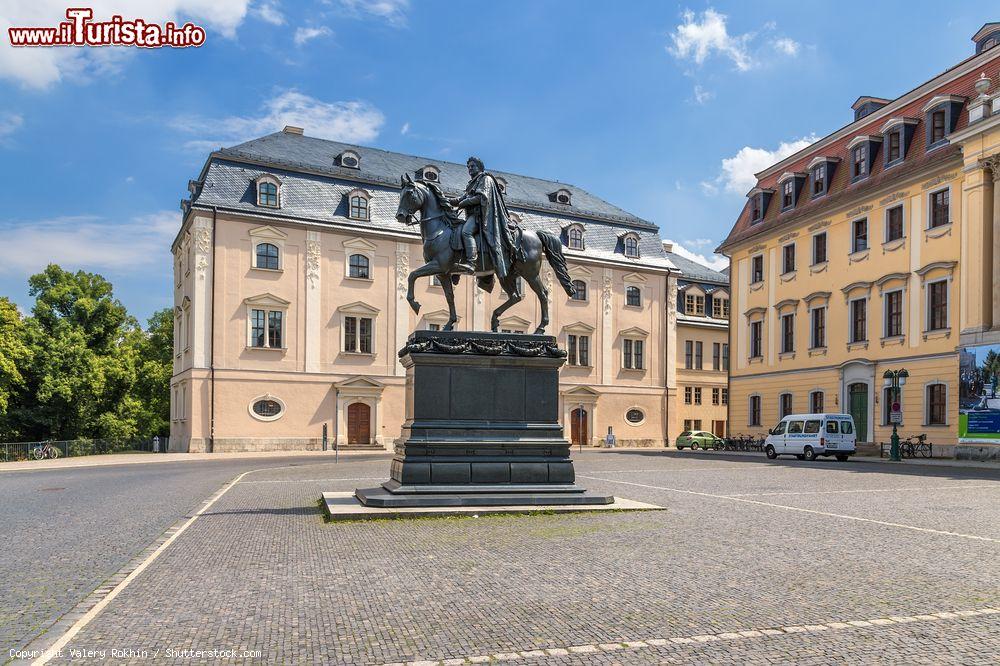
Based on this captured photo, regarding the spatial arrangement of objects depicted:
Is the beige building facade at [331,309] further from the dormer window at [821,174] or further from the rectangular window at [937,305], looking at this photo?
the rectangular window at [937,305]

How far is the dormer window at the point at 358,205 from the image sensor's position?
4625 cm

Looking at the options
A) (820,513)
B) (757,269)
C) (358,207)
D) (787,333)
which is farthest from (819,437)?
(358,207)

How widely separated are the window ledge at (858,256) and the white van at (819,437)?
822 centimetres

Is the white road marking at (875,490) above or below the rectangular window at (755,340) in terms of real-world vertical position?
below

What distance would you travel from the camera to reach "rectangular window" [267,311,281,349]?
43.6 metres

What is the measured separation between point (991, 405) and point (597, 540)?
26.0m

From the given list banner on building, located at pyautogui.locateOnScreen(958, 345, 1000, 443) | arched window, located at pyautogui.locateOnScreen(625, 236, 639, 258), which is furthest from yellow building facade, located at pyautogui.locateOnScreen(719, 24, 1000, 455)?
arched window, located at pyautogui.locateOnScreen(625, 236, 639, 258)

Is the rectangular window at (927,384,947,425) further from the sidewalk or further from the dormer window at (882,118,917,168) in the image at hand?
the sidewalk

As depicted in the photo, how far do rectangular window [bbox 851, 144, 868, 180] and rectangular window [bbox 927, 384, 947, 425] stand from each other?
10.3 meters

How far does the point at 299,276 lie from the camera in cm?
4422

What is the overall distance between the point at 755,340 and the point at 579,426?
39.6ft

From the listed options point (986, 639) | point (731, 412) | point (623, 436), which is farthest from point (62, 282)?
point (986, 639)

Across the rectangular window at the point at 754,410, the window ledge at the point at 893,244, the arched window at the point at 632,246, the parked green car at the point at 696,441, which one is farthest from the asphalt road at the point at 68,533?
the arched window at the point at 632,246

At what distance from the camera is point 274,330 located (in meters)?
43.8
